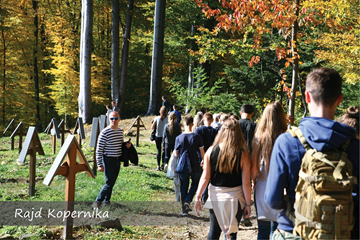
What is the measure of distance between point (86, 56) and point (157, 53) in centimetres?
476

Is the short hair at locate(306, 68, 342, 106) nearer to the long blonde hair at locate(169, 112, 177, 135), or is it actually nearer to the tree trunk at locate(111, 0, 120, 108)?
the long blonde hair at locate(169, 112, 177, 135)

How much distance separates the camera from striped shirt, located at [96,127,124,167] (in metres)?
6.81

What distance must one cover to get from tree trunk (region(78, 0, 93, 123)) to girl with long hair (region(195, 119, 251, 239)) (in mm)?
20428

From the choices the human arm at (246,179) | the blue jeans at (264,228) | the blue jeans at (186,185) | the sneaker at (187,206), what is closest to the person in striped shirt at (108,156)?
the blue jeans at (186,185)

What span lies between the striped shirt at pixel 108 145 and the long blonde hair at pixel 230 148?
120 inches

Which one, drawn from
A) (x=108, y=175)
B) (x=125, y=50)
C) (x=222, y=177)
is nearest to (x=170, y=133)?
(x=108, y=175)

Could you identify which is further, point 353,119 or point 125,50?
point 125,50

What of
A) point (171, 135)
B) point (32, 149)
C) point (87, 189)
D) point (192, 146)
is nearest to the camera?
point (192, 146)

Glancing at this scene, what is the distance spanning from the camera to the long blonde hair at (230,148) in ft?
14.0

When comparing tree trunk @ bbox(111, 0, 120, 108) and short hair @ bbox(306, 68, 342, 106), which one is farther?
tree trunk @ bbox(111, 0, 120, 108)

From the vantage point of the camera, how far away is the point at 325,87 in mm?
2400

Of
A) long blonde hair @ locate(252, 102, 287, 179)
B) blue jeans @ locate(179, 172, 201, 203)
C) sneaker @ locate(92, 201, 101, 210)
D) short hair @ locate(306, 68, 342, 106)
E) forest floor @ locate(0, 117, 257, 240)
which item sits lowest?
forest floor @ locate(0, 117, 257, 240)

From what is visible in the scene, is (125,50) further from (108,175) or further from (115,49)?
(108,175)

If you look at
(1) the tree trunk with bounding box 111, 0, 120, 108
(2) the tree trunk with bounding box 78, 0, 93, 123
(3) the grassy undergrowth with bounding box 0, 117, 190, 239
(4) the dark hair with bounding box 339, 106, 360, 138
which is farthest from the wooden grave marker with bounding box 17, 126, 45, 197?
(1) the tree trunk with bounding box 111, 0, 120, 108
